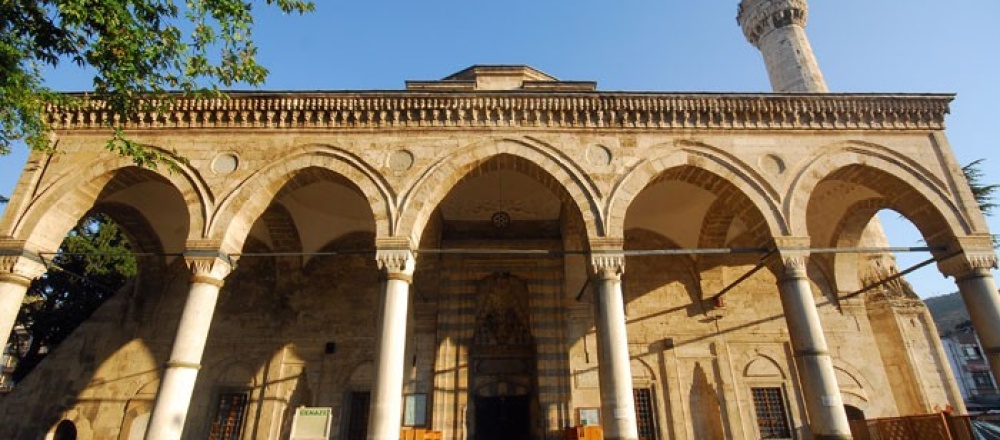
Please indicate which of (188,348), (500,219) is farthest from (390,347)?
(500,219)

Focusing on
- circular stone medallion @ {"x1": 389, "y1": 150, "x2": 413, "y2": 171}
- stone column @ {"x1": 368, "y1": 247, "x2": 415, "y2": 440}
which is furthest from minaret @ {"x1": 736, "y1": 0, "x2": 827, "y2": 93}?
stone column @ {"x1": 368, "y1": 247, "x2": 415, "y2": 440}

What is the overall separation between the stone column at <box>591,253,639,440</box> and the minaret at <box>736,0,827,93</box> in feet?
37.1

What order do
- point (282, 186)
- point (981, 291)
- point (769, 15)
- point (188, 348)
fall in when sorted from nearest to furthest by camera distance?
point (188, 348) < point (981, 291) < point (282, 186) < point (769, 15)

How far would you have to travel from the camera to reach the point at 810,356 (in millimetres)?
7480

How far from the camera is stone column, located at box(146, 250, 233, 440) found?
23.0 ft

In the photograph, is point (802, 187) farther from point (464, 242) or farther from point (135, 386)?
point (135, 386)

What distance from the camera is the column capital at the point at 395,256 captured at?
25.5 ft

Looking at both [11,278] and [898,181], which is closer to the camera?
[11,278]

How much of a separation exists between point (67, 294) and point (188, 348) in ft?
32.8

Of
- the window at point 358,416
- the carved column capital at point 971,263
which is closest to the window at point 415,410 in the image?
the window at point 358,416

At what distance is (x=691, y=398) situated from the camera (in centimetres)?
1071

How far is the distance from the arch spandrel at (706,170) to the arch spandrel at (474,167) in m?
0.34

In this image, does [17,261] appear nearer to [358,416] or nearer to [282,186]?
[282,186]

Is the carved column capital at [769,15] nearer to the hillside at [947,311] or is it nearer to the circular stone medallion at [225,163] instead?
the circular stone medallion at [225,163]
